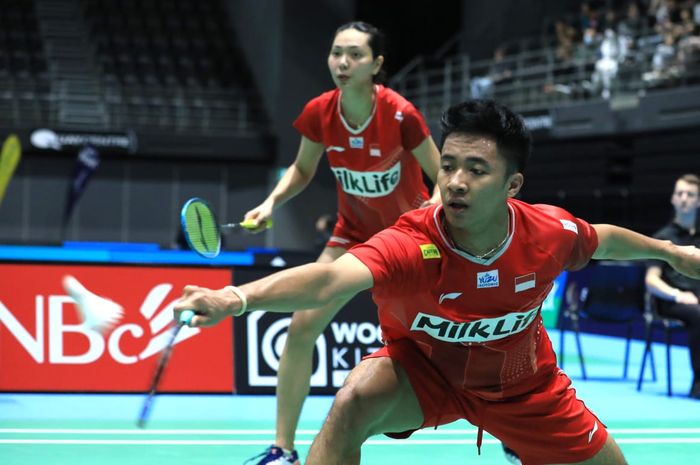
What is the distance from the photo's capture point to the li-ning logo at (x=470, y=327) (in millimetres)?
2910

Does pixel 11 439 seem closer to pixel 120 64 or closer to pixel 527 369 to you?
pixel 527 369

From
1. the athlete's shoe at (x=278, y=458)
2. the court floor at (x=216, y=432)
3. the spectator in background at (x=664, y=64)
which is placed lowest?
the court floor at (x=216, y=432)

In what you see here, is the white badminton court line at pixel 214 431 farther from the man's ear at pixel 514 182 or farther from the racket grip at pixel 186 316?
the racket grip at pixel 186 316

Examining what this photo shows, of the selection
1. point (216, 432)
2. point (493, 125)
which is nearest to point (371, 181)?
point (493, 125)

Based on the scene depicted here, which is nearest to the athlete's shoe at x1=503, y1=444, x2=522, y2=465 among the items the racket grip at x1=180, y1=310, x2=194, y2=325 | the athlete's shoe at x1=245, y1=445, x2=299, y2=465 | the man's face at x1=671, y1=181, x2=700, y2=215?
the athlete's shoe at x1=245, y1=445, x2=299, y2=465

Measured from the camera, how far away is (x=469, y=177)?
2.74 m

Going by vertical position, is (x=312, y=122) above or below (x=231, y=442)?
above

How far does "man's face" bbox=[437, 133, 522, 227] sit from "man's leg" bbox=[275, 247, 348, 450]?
1.52 meters

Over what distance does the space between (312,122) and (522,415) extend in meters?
1.98

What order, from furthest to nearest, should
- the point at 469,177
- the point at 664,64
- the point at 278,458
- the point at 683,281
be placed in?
1. the point at 664,64
2. the point at 683,281
3. the point at 278,458
4. the point at 469,177

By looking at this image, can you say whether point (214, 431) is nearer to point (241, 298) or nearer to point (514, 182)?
point (514, 182)

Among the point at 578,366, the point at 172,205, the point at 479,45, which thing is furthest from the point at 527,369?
the point at 172,205

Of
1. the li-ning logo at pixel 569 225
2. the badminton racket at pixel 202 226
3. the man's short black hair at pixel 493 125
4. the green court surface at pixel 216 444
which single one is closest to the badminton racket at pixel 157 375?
the man's short black hair at pixel 493 125

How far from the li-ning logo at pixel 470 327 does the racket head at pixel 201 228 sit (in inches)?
58.5
